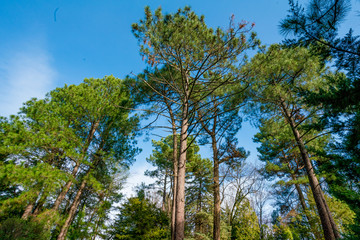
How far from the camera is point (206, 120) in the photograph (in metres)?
4.14

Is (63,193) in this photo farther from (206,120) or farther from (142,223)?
(206,120)

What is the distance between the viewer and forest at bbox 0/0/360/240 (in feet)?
8.62

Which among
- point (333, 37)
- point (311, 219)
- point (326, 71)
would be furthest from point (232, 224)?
point (333, 37)

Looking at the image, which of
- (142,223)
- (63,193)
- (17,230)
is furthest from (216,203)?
(63,193)

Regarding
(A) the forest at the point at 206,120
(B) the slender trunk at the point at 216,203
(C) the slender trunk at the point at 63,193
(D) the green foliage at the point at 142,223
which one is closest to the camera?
(A) the forest at the point at 206,120

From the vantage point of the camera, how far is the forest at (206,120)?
103 inches

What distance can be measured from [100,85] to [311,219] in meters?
12.4

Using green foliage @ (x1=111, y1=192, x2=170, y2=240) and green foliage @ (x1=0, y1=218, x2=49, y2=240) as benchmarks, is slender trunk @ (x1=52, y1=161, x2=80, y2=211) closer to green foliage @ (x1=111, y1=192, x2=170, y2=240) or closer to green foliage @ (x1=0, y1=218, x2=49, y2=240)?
green foliage @ (x1=0, y1=218, x2=49, y2=240)

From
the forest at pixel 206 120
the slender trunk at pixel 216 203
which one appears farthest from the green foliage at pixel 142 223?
the slender trunk at pixel 216 203

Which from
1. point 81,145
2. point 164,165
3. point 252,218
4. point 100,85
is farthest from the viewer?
point 164,165

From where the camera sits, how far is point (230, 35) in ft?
13.8

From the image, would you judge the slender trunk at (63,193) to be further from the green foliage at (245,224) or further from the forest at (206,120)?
the green foliage at (245,224)

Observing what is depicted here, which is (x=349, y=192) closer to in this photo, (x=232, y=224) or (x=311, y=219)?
(x=311, y=219)

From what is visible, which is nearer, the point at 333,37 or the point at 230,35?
the point at 333,37
